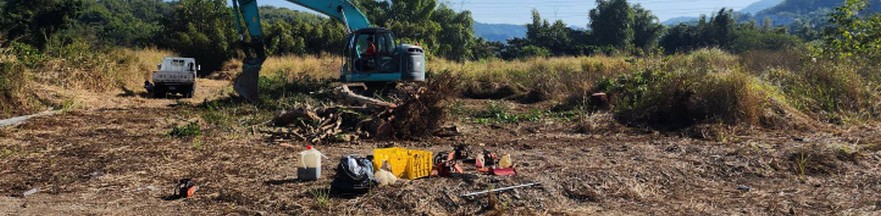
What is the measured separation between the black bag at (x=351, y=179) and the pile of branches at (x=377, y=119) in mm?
2928

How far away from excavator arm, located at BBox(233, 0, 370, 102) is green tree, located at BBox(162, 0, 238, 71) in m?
10.4

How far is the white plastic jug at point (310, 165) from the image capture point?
5.24 metres

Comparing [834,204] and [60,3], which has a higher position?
[60,3]

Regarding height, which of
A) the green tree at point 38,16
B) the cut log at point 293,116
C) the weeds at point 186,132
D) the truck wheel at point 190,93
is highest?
the green tree at point 38,16

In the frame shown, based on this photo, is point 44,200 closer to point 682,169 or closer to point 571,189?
point 571,189

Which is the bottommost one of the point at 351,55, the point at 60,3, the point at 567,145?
the point at 567,145

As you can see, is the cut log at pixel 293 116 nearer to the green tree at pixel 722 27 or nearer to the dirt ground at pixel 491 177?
the dirt ground at pixel 491 177

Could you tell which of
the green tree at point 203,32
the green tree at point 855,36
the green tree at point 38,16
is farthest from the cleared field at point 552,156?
the green tree at point 38,16

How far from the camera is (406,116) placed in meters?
8.18

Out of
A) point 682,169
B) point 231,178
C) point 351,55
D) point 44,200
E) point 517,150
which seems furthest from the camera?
point 351,55

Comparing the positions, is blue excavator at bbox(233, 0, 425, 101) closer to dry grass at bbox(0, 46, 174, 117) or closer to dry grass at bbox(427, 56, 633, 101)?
dry grass at bbox(427, 56, 633, 101)

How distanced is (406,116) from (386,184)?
10.5ft

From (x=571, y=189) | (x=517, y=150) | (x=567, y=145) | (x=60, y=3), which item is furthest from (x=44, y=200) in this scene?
(x=60, y=3)

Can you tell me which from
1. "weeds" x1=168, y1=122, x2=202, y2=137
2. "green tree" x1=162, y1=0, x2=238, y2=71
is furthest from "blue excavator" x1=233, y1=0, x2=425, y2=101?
"green tree" x1=162, y1=0, x2=238, y2=71
